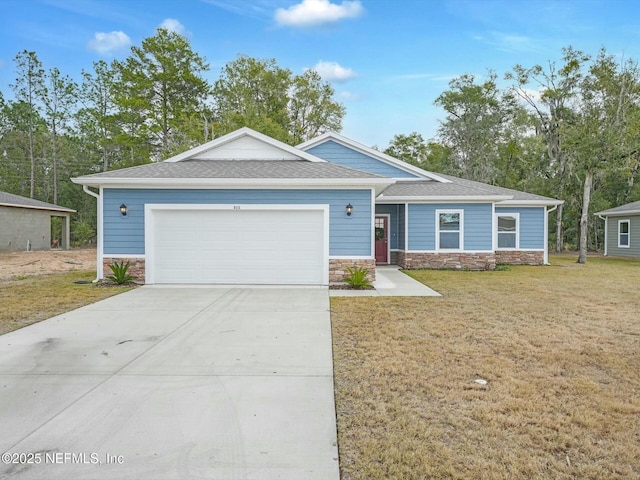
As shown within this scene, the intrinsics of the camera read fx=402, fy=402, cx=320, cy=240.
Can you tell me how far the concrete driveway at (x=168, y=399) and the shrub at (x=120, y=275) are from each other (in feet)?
11.4

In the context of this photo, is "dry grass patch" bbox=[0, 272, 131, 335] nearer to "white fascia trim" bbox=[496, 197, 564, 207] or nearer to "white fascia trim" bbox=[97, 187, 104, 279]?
"white fascia trim" bbox=[97, 187, 104, 279]

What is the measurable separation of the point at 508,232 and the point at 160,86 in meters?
26.5

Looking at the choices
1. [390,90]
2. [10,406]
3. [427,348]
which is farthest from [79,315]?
[390,90]

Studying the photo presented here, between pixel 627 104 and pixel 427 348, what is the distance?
21529 mm

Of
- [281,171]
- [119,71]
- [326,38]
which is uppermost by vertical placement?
[119,71]

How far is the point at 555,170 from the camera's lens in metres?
25.8

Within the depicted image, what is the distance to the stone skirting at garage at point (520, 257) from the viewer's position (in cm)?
1577

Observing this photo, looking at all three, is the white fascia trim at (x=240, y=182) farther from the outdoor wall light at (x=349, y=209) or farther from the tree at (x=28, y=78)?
the tree at (x=28, y=78)

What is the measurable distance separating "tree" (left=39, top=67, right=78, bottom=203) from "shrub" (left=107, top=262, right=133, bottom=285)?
26215mm

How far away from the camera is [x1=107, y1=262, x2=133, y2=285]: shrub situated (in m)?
9.97

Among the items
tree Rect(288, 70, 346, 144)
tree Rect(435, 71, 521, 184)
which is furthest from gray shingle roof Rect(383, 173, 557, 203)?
tree Rect(288, 70, 346, 144)

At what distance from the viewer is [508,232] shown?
15.9 m

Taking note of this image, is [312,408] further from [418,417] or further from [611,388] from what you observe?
[611,388]

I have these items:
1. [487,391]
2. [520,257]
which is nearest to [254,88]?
[520,257]
